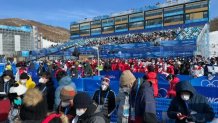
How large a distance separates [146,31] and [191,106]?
56.4m

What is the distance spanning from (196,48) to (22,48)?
44.4 meters

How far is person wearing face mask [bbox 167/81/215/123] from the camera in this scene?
5.14 metres

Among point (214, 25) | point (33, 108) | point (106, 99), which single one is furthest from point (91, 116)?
point (214, 25)

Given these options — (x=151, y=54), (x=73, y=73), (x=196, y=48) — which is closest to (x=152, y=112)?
(x=73, y=73)

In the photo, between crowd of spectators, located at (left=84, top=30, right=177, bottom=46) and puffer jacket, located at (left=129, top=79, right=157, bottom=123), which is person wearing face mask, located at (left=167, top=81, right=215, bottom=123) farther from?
crowd of spectators, located at (left=84, top=30, right=177, bottom=46)

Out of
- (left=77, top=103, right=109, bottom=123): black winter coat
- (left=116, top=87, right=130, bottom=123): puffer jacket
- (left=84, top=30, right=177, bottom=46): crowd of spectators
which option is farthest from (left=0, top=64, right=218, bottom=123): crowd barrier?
(left=84, top=30, right=177, bottom=46): crowd of spectators

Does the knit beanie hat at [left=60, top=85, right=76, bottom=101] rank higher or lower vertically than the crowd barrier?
higher

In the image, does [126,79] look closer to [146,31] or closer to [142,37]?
[142,37]

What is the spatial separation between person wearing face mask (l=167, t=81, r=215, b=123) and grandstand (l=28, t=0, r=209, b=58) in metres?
30.6

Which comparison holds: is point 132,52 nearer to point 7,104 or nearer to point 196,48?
point 196,48

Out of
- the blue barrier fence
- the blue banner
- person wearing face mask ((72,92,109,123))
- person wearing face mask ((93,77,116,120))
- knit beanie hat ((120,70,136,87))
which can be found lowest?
the blue barrier fence

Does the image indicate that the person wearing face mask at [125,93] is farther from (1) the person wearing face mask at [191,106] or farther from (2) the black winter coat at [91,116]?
(2) the black winter coat at [91,116]

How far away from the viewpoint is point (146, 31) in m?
61.2

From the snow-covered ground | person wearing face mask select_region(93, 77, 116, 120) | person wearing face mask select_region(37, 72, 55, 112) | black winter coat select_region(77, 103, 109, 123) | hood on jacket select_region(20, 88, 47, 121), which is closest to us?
hood on jacket select_region(20, 88, 47, 121)
